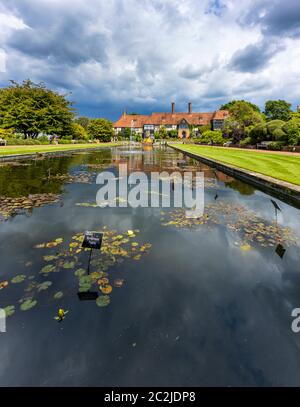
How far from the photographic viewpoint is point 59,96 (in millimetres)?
42906

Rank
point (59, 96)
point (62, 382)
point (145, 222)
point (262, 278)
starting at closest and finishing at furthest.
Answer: point (62, 382)
point (262, 278)
point (145, 222)
point (59, 96)

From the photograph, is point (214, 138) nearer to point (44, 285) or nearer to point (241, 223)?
point (241, 223)

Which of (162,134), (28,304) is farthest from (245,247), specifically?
(162,134)

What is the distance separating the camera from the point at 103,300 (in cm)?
282

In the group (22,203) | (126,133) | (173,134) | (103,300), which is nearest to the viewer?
(103,300)

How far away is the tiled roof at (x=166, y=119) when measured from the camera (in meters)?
87.3

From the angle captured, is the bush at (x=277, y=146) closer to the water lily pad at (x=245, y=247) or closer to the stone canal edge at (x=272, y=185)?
the stone canal edge at (x=272, y=185)

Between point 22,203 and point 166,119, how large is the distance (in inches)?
3622

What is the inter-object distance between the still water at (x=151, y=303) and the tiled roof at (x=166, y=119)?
85.5m

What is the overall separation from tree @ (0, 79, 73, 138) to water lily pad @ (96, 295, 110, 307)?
41393 mm

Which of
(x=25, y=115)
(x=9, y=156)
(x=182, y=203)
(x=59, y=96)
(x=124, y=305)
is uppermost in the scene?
(x=59, y=96)
